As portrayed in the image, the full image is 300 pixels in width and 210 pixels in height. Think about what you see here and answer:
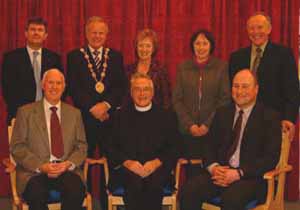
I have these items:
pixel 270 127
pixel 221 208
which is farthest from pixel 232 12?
pixel 221 208

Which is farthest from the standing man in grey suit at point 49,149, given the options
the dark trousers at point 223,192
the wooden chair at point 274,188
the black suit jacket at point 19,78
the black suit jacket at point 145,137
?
the wooden chair at point 274,188

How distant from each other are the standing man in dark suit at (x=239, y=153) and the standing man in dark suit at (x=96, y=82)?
1077mm

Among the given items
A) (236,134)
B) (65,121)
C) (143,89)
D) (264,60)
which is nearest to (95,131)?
(65,121)

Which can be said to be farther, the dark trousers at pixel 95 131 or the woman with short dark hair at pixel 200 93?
the dark trousers at pixel 95 131

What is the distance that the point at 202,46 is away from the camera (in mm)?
5250

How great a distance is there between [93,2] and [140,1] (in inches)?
20.0

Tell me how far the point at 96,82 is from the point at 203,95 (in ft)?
3.12

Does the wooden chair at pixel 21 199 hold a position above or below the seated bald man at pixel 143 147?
below

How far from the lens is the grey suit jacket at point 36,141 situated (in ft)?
15.6

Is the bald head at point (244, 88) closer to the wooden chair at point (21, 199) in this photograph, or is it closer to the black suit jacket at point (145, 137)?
the black suit jacket at point (145, 137)

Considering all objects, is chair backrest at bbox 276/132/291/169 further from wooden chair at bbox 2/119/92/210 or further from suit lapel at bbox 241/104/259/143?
wooden chair at bbox 2/119/92/210

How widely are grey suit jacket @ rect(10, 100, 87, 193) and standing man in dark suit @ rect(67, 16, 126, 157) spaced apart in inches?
18.1

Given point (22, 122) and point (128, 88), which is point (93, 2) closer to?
point (128, 88)

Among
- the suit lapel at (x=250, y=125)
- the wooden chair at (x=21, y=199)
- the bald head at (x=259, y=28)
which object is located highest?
the bald head at (x=259, y=28)
